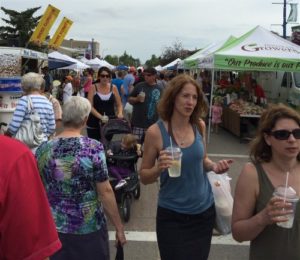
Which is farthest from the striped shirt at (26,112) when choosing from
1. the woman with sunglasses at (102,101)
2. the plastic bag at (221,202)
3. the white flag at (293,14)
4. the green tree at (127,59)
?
the green tree at (127,59)

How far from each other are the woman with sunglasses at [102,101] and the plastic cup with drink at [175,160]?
413cm

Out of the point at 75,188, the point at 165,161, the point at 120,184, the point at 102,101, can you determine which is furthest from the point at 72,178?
the point at 102,101

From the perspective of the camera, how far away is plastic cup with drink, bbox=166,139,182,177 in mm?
2967

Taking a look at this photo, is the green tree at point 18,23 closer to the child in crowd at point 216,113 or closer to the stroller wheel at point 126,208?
the child in crowd at point 216,113

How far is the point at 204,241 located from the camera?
10.7 ft

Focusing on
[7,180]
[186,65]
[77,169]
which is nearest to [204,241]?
[77,169]

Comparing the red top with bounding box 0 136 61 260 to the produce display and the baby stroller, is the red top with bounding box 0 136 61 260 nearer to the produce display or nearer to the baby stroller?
the baby stroller

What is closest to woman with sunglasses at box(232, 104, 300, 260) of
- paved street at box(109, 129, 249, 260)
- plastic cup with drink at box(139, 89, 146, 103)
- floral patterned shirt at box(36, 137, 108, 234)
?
floral patterned shirt at box(36, 137, 108, 234)

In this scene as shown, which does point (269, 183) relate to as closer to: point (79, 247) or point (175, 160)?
point (175, 160)

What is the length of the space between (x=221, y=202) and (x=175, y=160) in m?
0.61

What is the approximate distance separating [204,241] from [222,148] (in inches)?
329

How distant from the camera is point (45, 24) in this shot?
67.4 feet

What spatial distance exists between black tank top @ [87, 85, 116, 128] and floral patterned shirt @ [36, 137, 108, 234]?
405 centimetres

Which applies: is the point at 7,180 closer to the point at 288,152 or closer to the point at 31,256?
the point at 31,256
